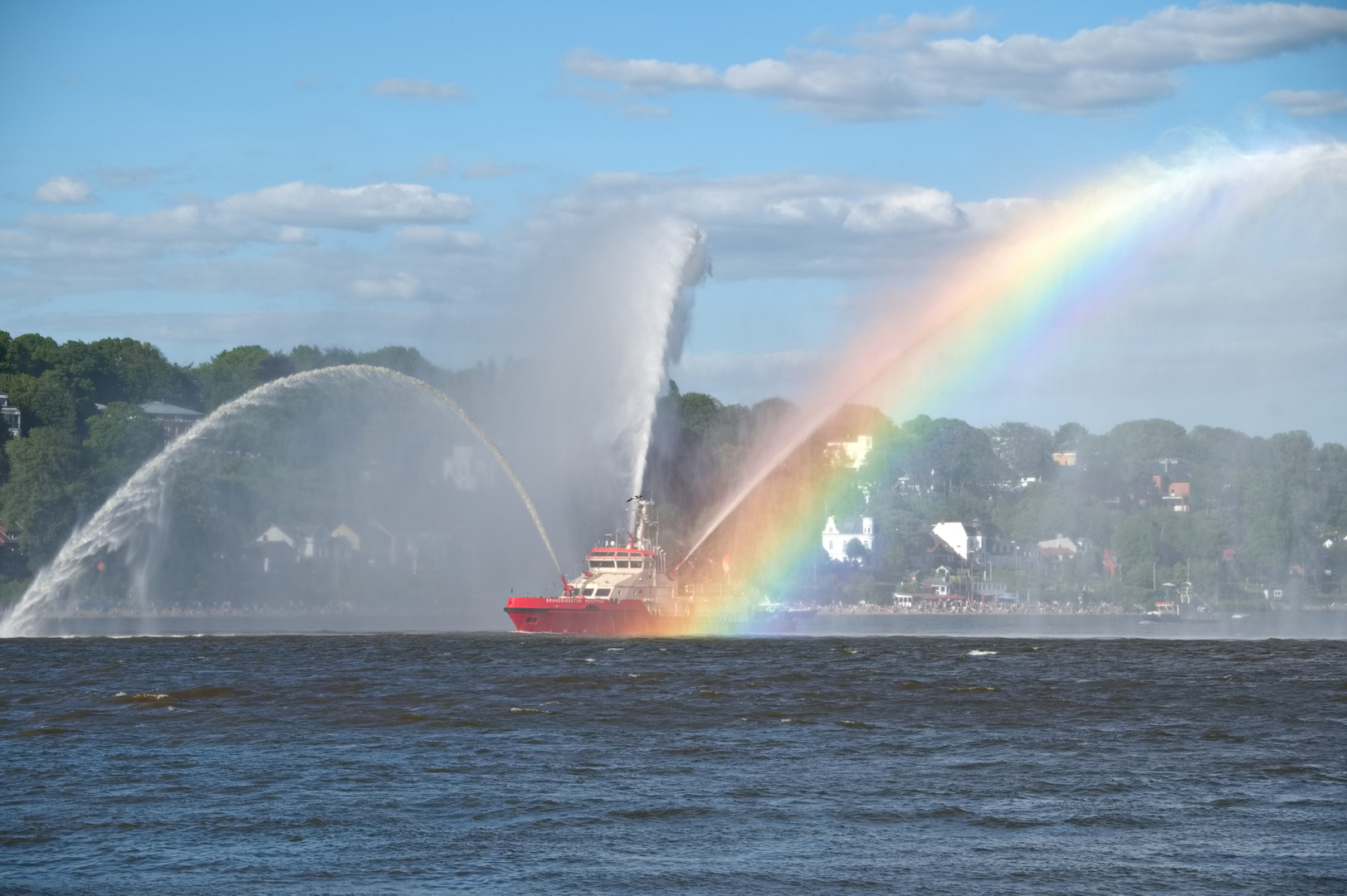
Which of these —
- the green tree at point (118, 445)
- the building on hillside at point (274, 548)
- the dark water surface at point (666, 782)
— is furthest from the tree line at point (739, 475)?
the dark water surface at point (666, 782)

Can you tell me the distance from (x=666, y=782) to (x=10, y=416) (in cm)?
14380

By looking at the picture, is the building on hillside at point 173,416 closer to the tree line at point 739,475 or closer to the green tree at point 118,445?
the tree line at point 739,475

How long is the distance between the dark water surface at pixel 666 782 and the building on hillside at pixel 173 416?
125175 mm

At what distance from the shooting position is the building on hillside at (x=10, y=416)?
505ft

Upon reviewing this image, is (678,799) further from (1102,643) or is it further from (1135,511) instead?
(1135,511)

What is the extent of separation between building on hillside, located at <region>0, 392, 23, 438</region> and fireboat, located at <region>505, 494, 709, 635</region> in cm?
9465

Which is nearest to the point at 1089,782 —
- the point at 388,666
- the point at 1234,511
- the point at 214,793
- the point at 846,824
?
the point at 846,824

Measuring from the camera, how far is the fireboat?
7900 cm

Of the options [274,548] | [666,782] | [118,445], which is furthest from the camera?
[274,548]

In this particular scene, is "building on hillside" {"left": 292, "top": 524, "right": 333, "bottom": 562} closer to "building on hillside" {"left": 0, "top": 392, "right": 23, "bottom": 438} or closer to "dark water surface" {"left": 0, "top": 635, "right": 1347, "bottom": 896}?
"building on hillside" {"left": 0, "top": 392, "right": 23, "bottom": 438}

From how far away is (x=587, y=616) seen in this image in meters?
79.0

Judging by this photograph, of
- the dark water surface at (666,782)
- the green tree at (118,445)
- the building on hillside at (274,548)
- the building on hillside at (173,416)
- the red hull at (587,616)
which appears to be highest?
the building on hillside at (173,416)

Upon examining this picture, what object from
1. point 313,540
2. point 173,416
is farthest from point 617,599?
point 173,416

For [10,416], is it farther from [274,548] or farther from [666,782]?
[666,782]
